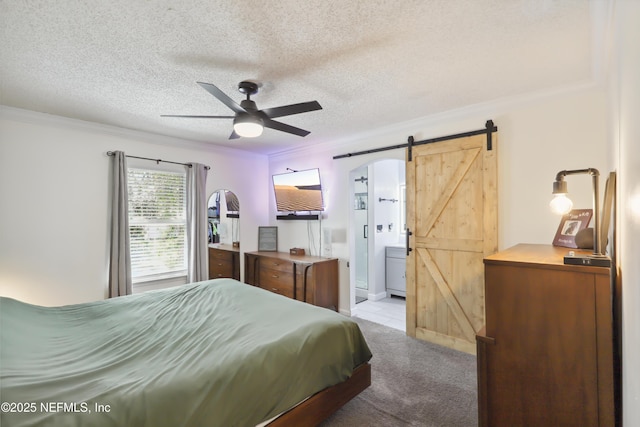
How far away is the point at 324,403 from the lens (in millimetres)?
1881

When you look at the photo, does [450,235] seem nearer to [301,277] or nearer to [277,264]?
[301,277]

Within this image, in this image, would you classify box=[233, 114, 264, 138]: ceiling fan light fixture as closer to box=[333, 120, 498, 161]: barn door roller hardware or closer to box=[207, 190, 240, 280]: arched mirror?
box=[333, 120, 498, 161]: barn door roller hardware

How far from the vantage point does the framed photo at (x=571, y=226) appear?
2.12 meters

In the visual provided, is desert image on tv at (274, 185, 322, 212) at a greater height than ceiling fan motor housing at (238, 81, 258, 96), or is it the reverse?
ceiling fan motor housing at (238, 81, 258, 96)

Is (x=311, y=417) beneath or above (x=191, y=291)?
beneath

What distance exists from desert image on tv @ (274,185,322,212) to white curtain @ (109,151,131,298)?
7.19 feet

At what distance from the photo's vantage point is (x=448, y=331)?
10.6 ft

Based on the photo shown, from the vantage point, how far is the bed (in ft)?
4.05

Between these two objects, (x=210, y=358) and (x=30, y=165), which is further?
(x=30, y=165)

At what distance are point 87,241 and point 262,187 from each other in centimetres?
266

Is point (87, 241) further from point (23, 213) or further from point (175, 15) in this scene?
point (175, 15)

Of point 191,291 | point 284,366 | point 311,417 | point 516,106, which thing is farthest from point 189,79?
point 516,106

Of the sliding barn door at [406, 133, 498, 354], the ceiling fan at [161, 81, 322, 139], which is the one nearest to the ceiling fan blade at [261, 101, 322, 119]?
the ceiling fan at [161, 81, 322, 139]

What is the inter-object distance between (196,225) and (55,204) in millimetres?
1546
